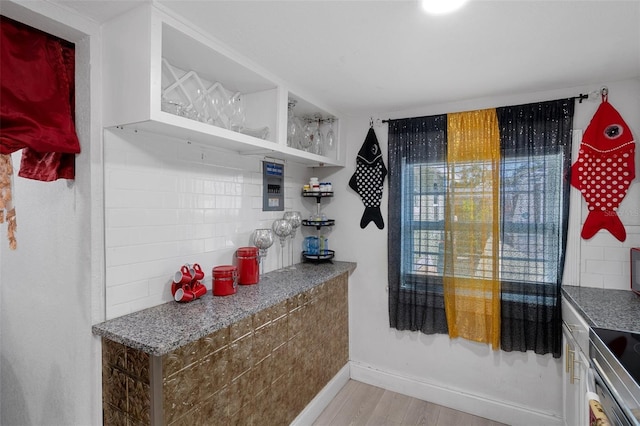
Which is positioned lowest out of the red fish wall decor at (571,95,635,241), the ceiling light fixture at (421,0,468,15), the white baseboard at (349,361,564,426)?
the white baseboard at (349,361,564,426)

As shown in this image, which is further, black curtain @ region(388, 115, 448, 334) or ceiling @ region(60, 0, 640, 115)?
black curtain @ region(388, 115, 448, 334)

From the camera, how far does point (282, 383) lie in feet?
6.20

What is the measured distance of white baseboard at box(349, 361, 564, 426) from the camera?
7.11ft

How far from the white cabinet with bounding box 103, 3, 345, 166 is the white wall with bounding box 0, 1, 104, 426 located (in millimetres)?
117

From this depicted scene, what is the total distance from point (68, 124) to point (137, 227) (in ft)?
1.66

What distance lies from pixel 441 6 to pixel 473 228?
4.94 ft

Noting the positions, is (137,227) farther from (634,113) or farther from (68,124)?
(634,113)

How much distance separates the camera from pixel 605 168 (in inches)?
76.6

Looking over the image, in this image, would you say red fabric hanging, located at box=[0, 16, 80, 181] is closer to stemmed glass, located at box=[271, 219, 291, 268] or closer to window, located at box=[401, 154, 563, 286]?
stemmed glass, located at box=[271, 219, 291, 268]

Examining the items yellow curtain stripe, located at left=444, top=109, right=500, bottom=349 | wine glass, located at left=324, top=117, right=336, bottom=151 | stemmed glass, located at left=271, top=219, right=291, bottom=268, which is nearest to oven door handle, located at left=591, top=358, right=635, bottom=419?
yellow curtain stripe, located at left=444, top=109, right=500, bottom=349

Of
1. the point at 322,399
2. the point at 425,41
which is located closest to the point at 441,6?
the point at 425,41

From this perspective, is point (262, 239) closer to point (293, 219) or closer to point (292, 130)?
point (293, 219)

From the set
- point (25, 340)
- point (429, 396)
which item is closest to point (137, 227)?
point (25, 340)

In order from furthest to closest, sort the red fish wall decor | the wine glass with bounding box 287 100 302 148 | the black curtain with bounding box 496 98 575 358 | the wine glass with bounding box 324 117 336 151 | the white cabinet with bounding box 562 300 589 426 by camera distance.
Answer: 1. the wine glass with bounding box 324 117 336 151
2. the wine glass with bounding box 287 100 302 148
3. the black curtain with bounding box 496 98 575 358
4. the red fish wall decor
5. the white cabinet with bounding box 562 300 589 426
